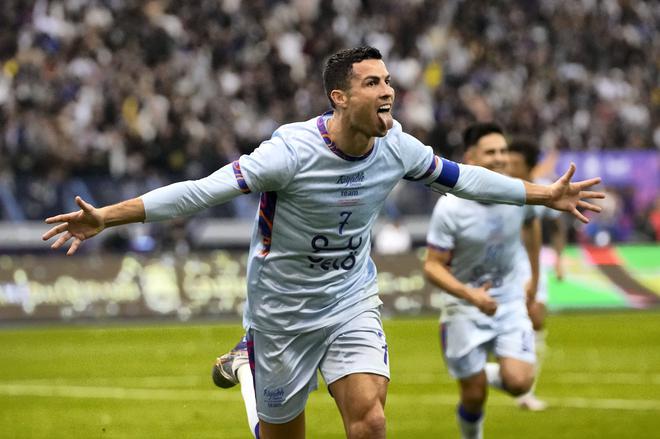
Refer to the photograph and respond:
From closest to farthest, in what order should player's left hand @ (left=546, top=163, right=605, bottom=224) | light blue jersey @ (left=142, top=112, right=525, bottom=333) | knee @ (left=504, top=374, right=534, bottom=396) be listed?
light blue jersey @ (left=142, top=112, right=525, bottom=333), player's left hand @ (left=546, top=163, right=605, bottom=224), knee @ (left=504, top=374, right=534, bottom=396)

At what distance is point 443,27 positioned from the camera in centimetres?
3338

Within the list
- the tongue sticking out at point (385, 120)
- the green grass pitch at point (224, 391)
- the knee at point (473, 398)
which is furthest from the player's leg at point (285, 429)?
the green grass pitch at point (224, 391)

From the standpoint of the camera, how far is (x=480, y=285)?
10.4 metres

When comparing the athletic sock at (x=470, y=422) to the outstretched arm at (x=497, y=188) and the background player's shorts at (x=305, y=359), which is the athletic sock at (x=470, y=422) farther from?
the outstretched arm at (x=497, y=188)

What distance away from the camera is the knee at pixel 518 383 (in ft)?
33.4

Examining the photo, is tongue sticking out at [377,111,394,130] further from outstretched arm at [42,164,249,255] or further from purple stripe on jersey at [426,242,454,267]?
purple stripe on jersey at [426,242,454,267]

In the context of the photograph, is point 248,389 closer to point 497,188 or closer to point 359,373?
point 359,373

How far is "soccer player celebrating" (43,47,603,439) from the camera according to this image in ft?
23.6

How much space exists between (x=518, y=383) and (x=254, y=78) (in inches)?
805

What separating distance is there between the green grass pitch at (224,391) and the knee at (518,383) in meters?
1.22

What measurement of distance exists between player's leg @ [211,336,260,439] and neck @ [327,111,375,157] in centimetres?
160

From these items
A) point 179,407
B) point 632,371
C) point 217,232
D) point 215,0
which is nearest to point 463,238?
point 179,407

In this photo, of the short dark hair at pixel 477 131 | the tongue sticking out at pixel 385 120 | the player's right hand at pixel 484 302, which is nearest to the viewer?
the tongue sticking out at pixel 385 120

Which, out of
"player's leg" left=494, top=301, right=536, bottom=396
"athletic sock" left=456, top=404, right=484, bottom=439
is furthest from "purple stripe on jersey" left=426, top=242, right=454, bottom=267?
"athletic sock" left=456, top=404, right=484, bottom=439
